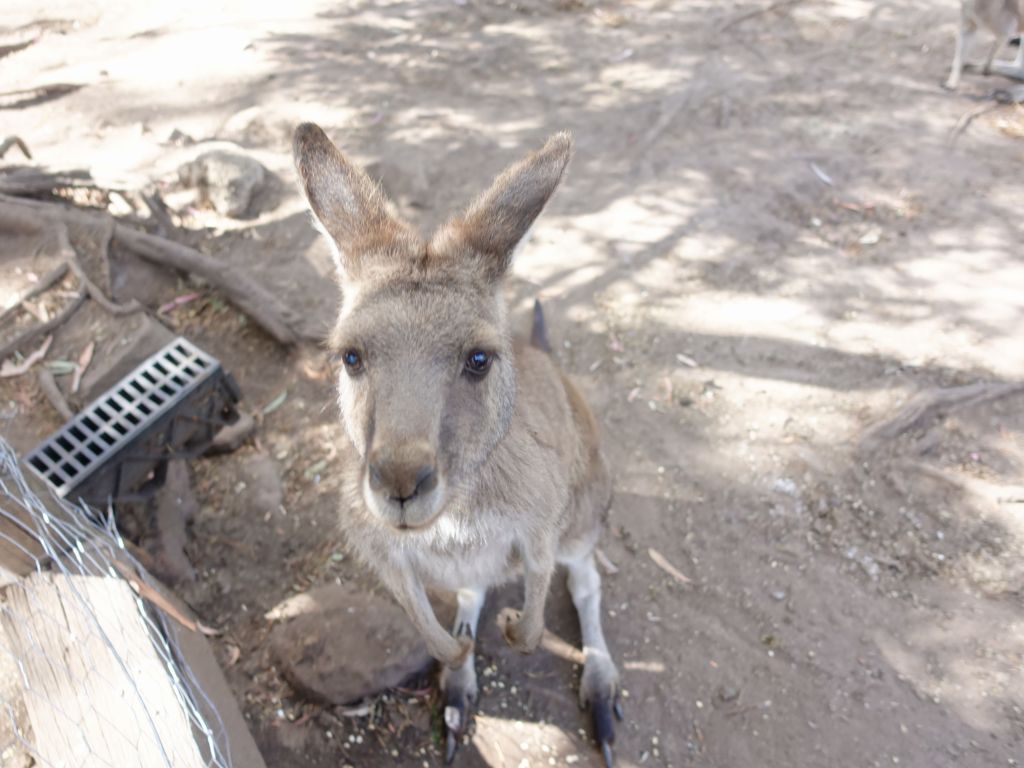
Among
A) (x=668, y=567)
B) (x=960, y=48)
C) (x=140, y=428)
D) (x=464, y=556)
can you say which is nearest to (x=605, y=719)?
(x=668, y=567)

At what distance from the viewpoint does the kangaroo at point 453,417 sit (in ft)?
5.27

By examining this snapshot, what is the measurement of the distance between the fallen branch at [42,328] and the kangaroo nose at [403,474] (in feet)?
10.4

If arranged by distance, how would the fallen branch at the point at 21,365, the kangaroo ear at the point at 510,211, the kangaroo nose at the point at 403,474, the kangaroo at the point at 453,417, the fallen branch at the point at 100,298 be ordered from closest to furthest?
the kangaroo nose at the point at 403,474 → the kangaroo at the point at 453,417 → the kangaroo ear at the point at 510,211 → the fallen branch at the point at 21,365 → the fallen branch at the point at 100,298

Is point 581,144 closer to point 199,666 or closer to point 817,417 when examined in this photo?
point 817,417

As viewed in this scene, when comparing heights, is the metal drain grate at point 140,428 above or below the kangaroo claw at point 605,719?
above

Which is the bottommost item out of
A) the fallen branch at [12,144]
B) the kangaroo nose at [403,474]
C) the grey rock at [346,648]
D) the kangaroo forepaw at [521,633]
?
the grey rock at [346,648]

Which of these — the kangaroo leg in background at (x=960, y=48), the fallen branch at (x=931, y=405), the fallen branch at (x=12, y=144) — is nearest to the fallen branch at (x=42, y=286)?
the fallen branch at (x=12, y=144)

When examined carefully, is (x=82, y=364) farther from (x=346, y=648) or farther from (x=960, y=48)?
(x=960, y=48)

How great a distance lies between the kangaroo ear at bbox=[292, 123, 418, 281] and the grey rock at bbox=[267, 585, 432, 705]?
4.88 ft

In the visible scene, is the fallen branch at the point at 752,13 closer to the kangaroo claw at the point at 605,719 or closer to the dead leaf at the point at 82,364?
the dead leaf at the point at 82,364

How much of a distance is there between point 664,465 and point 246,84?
5.39m

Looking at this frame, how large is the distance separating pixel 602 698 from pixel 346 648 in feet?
3.40

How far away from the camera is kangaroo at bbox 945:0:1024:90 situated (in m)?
5.79

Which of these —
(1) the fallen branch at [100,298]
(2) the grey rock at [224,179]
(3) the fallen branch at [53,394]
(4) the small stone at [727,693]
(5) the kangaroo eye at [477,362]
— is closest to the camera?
(5) the kangaroo eye at [477,362]
